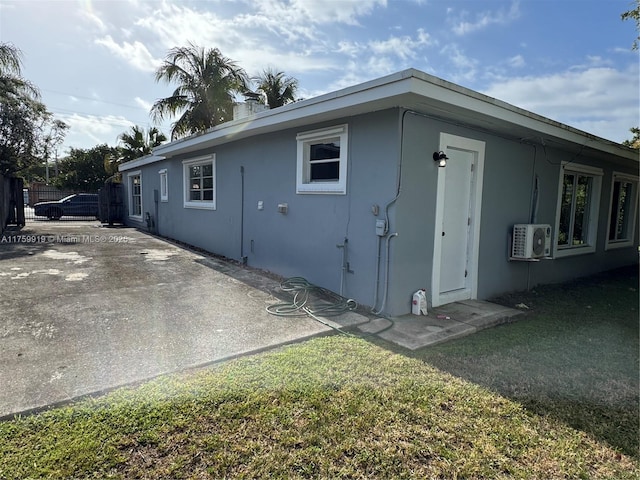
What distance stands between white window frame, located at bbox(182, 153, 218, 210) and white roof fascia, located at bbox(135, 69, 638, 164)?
2.34 meters

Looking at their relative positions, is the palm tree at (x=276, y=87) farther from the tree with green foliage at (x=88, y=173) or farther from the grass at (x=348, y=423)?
the tree with green foliage at (x=88, y=173)

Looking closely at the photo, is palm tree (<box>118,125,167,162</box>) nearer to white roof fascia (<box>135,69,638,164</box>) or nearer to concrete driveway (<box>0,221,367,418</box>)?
concrete driveway (<box>0,221,367,418</box>)

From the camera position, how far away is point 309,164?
20.2 ft

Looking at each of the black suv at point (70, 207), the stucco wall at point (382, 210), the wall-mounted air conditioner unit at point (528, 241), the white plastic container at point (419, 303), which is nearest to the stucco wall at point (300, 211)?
the stucco wall at point (382, 210)

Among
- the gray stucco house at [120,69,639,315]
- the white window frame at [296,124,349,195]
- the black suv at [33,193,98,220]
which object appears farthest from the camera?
the black suv at [33,193,98,220]

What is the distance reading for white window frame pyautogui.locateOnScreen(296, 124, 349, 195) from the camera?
17.5 feet

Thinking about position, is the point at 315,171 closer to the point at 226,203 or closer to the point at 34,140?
the point at 226,203

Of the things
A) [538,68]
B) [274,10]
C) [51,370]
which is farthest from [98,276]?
[538,68]

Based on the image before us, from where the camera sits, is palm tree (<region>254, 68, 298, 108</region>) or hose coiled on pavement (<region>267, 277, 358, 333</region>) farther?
palm tree (<region>254, 68, 298, 108</region>)

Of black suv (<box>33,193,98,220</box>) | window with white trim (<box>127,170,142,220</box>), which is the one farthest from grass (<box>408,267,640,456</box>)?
black suv (<box>33,193,98,220</box>)

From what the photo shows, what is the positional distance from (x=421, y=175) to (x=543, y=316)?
272 centimetres

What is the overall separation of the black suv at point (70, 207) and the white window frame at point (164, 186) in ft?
29.8

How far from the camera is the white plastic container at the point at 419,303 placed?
4914mm

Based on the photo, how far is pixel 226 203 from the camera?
344 inches
